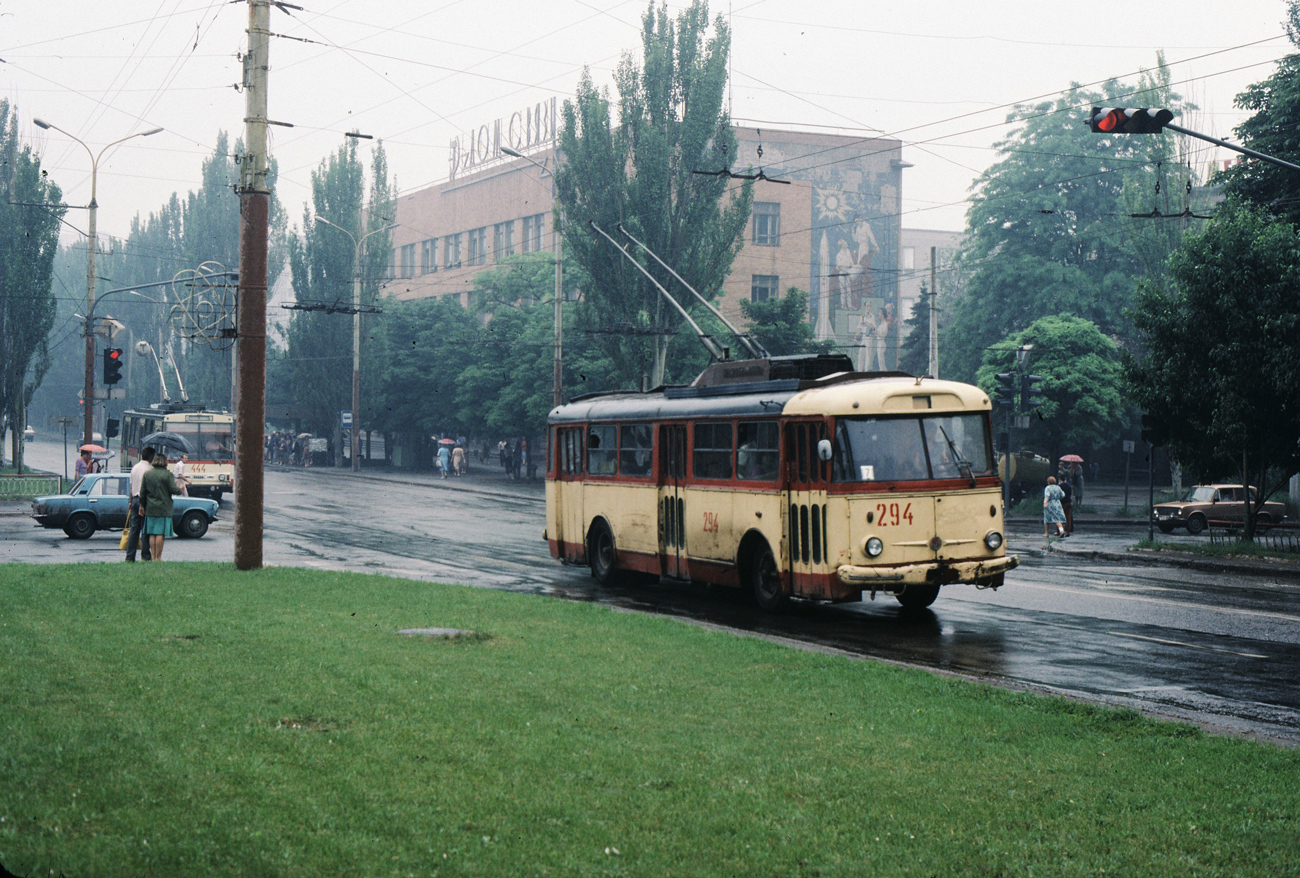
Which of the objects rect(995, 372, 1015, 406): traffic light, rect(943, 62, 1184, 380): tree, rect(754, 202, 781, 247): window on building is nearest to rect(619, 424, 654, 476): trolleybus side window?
rect(995, 372, 1015, 406): traffic light

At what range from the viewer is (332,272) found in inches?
2660

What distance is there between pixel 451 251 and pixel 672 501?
7386 centimetres

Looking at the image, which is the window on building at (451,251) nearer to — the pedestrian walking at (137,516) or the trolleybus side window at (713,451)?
the pedestrian walking at (137,516)

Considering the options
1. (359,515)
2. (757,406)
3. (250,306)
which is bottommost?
(359,515)

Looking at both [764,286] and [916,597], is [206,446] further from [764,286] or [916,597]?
[764,286]

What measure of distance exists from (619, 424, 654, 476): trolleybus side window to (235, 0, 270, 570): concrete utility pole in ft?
16.4

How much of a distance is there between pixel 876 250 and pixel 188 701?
80.5 meters

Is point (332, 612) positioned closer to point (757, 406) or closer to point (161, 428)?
point (757, 406)

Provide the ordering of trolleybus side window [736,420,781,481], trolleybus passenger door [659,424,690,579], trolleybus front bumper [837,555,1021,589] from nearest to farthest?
trolleybus front bumper [837,555,1021,589]
trolleybus side window [736,420,781,481]
trolleybus passenger door [659,424,690,579]

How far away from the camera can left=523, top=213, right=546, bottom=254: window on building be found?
255ft

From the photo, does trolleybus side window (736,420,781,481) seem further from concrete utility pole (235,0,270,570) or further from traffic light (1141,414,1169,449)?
traffic light (1141,414,1169,449)

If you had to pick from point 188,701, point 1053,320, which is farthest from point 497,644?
point 1053,320

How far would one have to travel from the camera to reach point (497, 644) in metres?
11.1

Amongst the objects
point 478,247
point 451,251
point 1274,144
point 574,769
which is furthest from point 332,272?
point 574,769
